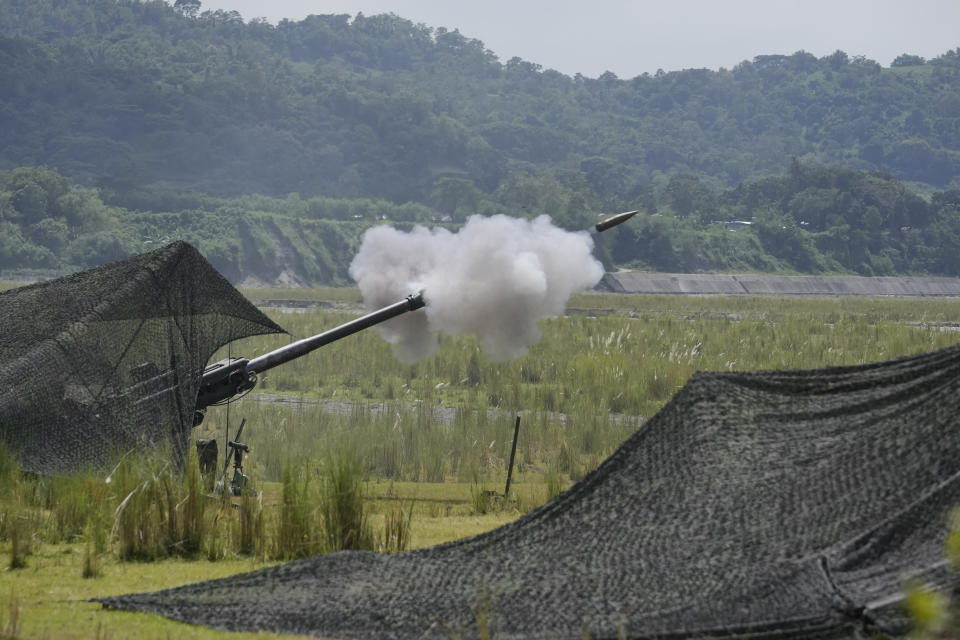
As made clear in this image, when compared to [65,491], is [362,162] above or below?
above

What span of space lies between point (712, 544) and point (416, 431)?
10676 millimetres

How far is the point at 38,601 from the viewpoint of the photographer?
8.48 metres

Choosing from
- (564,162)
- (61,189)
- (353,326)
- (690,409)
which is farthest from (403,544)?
(564,162)

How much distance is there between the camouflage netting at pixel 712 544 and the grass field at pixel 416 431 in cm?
85

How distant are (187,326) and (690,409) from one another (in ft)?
17.4

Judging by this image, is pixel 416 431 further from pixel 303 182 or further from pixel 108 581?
pixel 303 182

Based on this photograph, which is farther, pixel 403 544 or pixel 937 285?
pixel 937 285

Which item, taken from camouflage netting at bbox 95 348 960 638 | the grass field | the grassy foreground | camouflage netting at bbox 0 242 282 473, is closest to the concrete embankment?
the grass field

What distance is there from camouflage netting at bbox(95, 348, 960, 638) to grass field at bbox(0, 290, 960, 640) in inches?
33.7

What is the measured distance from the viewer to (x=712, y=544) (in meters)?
8.22

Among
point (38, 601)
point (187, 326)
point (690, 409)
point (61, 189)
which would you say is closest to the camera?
point (38, 601)

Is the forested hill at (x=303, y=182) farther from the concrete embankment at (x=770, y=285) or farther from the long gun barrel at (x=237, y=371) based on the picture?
the long gun barrel at (x=237, y=371)

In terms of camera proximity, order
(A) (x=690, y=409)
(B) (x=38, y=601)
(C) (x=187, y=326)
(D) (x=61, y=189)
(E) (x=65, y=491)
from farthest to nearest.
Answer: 1. (D) (x=61, y=189)
2. (C) (x=187, y=326)
3. (E) (x=65, y=491)
4. (A) (x=690, y=409)
5. (B) (x=38, y=601)

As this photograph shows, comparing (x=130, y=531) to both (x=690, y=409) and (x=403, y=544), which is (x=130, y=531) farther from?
(x=690, y=409)
